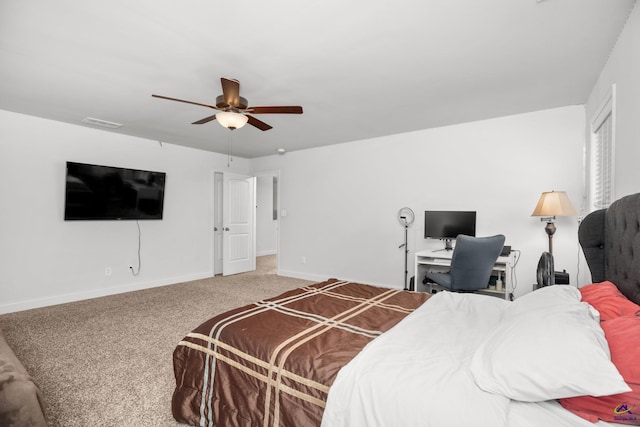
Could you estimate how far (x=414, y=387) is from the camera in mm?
1114

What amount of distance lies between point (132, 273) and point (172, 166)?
188 centimetres

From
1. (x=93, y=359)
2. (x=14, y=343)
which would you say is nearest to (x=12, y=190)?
(x=14, y=343)

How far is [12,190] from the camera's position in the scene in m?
3.85

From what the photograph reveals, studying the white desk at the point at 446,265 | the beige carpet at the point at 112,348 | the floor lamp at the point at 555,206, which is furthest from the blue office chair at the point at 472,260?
the beige carpet at the point at 112,348

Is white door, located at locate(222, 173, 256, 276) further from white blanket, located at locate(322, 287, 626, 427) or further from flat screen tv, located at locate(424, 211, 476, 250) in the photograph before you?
white blanket, located at locate(322, 287, 626, 427)

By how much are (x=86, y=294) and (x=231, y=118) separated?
146 inches

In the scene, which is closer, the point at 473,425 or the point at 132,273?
the point at 473,425

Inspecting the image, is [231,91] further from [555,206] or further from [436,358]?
[555,206]

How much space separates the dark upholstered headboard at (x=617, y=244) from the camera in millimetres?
1477

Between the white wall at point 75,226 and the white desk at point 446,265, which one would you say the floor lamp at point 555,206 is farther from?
the white wall at point 75,226

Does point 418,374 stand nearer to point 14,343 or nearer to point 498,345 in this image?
point 498,345

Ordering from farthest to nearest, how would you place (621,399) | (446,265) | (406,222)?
(406,222), (446,265), (621,399)

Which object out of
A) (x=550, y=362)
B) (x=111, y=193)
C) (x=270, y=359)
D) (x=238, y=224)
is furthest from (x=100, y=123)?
(x=550, y=362)

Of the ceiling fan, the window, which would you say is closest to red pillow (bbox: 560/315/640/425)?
the window
